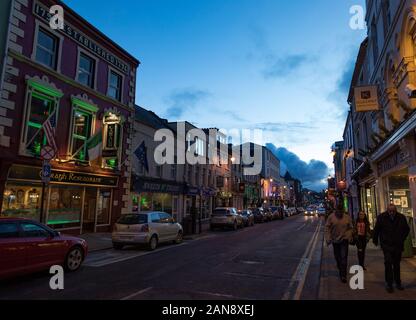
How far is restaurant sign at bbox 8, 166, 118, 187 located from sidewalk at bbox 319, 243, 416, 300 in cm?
1211

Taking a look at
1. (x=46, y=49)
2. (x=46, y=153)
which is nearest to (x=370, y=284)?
(x=46, y=153)

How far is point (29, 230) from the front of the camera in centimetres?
823

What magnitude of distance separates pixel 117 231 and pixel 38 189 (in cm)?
458

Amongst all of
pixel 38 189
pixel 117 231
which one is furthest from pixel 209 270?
pixel 38 189

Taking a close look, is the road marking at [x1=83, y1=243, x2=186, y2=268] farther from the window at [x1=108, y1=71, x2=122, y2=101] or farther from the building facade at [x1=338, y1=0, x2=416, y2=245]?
the window at [x1=108, y1=71, x2=122, y2=101]

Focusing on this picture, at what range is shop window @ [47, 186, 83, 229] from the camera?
53.1ft

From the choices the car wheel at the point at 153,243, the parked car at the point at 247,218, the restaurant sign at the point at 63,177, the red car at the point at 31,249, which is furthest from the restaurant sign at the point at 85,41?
the parked car at the point at 247,218

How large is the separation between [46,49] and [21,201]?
7.33m

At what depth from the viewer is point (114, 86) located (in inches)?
835

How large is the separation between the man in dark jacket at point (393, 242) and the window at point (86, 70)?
16.5 metres

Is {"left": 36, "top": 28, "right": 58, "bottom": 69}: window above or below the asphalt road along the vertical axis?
above

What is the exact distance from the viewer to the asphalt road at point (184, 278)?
22.9ft

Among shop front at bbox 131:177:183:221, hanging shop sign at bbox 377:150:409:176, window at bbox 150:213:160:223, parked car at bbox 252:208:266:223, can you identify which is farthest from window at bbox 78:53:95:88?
parked car at bbox 252:208:266:223
